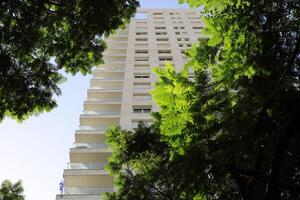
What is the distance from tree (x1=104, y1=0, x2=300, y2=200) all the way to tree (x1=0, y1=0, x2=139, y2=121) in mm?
2457

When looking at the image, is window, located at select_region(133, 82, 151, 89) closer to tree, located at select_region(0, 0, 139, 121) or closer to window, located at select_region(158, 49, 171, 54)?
window, located at select_region(158, 49, 171, 54)

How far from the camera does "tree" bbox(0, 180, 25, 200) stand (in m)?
11.0

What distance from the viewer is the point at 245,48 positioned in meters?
6.83

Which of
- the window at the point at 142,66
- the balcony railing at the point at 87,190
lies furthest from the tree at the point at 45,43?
the window at the point at 142,66

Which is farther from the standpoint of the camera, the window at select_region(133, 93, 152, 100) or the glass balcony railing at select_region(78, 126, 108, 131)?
the window at select_region(133, 93, 152, 100)

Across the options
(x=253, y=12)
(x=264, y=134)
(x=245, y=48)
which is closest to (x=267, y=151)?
(x=264, y=134)

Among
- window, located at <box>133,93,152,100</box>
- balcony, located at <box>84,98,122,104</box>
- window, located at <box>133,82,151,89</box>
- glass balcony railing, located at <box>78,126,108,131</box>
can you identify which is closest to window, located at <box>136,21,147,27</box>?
window, located at <box>133,82,151,89</box>

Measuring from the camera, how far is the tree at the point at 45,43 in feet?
29.7

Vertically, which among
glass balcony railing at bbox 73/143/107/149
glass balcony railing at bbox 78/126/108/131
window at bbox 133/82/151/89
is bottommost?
glass balcony railing at bbox 73/143/107/149

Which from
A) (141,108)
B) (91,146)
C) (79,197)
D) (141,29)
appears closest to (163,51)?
(141,29)

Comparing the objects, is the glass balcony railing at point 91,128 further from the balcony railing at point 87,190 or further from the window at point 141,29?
the window at point 141,29

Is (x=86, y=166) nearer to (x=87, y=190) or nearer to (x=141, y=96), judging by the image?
(x=87, y=190)

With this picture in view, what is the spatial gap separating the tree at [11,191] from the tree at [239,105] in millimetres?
5354

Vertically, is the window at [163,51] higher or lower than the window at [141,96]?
higher
